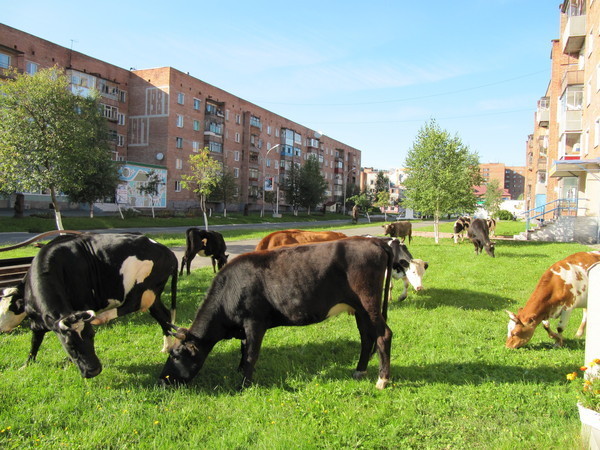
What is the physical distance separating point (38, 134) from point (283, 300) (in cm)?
1809

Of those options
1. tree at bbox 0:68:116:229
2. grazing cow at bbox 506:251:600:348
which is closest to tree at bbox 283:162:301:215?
tree at bbox 0:68:116:229

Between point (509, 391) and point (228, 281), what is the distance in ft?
11.2

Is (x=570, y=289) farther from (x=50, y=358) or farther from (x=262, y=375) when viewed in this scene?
(x=50, y=358)

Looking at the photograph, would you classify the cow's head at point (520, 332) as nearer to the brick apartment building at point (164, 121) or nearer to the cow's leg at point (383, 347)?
the cow's leg at point (383, 347)

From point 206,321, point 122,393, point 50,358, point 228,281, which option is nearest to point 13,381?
point 50,358

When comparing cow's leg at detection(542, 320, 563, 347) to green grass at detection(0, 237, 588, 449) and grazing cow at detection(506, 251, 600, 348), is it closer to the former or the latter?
grazing cow at detection(506, 251, 600, 348)

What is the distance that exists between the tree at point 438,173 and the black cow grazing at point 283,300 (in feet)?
66.8

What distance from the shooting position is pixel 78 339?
4.34 meters

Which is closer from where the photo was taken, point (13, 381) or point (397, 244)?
point (13, 381)

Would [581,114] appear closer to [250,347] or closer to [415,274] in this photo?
[415,274]

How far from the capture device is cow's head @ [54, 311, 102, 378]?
4305 mm

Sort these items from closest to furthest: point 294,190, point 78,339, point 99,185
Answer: point 78,339
point 99,185
point 294,190

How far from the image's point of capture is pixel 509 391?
4.73 meters

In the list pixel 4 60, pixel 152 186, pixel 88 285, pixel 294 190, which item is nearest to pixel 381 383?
pixel 88 285
